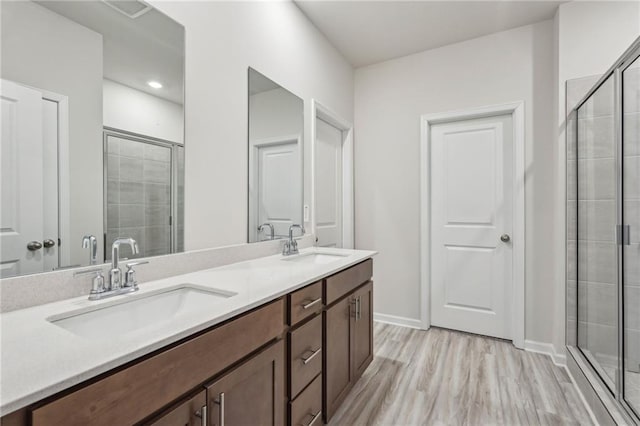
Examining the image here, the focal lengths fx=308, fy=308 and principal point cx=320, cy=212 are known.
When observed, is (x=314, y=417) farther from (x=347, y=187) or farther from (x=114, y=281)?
(x=347, y=187)

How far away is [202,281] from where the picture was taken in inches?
50.3

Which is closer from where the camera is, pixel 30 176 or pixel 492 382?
pixel 30 176

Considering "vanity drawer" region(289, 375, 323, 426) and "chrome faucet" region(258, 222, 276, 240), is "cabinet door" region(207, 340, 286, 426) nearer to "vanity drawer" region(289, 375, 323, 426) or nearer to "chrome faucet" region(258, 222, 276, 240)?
"vanity drawer" region(289, 375, 323, 426)

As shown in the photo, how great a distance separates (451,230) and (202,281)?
240cm

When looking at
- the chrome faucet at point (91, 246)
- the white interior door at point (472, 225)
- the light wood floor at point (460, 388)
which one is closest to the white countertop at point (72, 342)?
the chrome faucet at point (91, 246)

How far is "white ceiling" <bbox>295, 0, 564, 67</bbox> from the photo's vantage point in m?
2.33

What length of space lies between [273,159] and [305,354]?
128 centimetres

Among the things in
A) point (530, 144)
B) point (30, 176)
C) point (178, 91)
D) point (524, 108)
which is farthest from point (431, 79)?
point (30, 176)

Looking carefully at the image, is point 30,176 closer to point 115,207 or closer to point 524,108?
point 115,207

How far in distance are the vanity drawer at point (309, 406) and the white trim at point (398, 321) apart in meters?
1.73

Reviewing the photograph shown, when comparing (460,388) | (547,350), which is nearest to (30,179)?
(460,388)

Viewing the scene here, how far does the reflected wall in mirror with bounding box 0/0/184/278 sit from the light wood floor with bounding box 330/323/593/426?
57.2 inches

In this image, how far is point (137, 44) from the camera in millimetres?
1310

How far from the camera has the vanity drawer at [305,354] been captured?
50.1 inches
